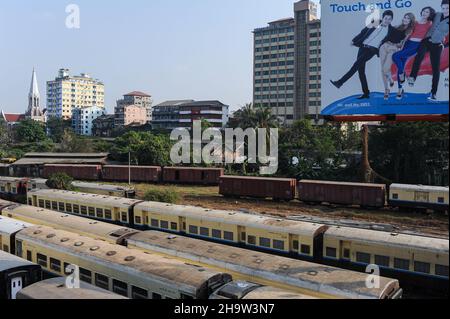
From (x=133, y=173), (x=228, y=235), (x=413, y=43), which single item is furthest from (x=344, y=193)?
(x=133, y=173)

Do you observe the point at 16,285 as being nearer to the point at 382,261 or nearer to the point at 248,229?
the point at 248,229

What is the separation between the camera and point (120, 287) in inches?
573

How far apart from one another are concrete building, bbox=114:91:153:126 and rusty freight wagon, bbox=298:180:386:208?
92.9 metres

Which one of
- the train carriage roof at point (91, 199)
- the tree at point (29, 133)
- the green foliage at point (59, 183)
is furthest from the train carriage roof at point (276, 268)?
the tree at point (29, 133)

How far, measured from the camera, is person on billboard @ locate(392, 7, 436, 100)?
1686 centimetres

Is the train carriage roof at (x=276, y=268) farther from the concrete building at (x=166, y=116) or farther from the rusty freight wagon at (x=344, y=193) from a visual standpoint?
the concrete building at (x=166, y=116)

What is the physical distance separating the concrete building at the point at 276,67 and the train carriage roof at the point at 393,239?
3807 inches

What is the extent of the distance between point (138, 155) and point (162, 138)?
571cm

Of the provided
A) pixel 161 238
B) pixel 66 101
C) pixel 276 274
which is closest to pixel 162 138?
pixel 161 238

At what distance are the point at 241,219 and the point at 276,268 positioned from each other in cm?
733

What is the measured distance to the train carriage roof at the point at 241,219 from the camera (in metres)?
19.6
